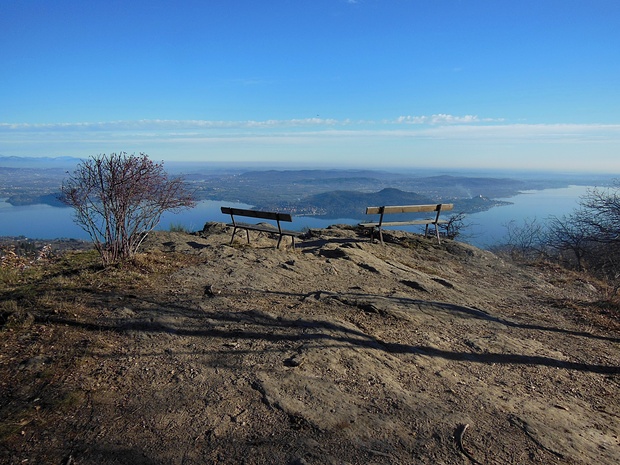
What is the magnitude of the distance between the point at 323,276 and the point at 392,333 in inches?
104

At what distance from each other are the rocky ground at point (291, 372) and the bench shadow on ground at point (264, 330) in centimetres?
2

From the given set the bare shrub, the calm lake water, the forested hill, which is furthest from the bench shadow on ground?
the forested hill

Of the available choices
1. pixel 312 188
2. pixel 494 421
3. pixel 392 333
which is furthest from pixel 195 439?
pixel 312 188

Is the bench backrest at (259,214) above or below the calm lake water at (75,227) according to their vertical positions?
above

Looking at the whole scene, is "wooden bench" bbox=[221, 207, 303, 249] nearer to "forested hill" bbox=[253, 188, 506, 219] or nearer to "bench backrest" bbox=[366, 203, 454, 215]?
"bench backrest" bbox=[366, 203, 454, 215]

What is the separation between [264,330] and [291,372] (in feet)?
3.11

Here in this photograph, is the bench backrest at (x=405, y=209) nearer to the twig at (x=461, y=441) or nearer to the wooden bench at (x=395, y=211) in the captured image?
the wooden bench at (x=395, y=211)

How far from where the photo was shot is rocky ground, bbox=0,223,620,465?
2859 millimetres

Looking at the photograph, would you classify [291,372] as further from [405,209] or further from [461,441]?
[405,209]

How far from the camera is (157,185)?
723 cm

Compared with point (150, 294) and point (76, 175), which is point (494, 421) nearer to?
point (150, 294)

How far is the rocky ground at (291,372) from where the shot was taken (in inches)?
113

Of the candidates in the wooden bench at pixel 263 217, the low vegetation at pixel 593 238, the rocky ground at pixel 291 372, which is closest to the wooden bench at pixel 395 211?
the wooden bench at pixel 263 217

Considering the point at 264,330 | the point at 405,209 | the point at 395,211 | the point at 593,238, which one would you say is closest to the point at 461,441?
the point at 264,330
